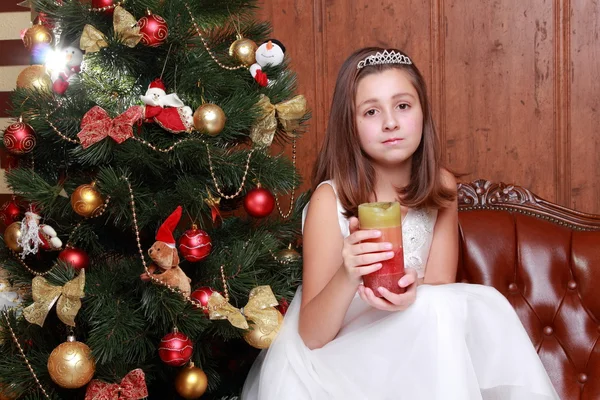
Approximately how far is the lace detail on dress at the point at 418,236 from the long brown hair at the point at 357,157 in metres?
0.06

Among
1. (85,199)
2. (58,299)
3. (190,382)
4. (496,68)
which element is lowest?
(190,382)

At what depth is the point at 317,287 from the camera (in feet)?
5.21

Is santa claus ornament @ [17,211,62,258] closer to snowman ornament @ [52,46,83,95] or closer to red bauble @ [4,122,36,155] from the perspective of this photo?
red bauble @ [4,122,36,155]

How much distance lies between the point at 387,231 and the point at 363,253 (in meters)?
0.07

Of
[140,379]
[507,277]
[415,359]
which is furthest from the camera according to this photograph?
[507,277]

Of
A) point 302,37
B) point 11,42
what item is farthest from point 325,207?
point 11,42

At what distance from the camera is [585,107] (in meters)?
2.22

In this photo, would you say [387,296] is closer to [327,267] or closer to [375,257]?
[375,257]

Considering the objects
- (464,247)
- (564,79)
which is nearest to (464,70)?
(564,79)

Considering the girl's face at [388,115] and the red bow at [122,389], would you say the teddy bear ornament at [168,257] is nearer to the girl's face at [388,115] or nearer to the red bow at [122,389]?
the red bow at [122,389]

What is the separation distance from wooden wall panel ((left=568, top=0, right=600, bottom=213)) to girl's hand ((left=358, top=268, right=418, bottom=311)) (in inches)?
46.8

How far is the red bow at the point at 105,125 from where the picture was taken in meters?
1.42

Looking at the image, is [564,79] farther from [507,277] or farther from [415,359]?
[415,359]

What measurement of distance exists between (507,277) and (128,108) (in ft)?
3.68
